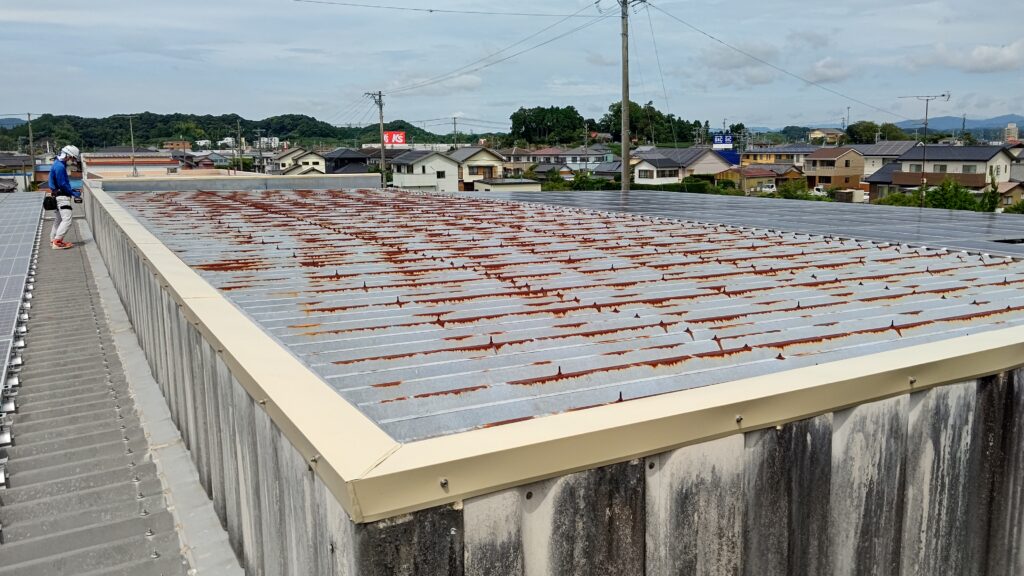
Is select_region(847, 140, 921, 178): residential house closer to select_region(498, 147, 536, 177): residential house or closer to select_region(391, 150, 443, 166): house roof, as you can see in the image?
select_region(498, 147, 536, 177): residential house

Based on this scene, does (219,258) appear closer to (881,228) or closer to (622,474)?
(622,474)

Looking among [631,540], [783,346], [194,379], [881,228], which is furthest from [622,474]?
[881,228]

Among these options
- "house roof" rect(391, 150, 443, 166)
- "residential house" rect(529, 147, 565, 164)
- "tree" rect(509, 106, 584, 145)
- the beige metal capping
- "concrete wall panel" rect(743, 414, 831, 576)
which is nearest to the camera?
the beige metal capping

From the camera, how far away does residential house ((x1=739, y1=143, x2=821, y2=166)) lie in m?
101

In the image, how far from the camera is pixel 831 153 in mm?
83688

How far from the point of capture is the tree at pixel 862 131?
129375 mm

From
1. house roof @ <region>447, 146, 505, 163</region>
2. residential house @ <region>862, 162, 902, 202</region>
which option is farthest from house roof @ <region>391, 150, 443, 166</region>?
residential house @ <region>862, 162, 902, 202</region>

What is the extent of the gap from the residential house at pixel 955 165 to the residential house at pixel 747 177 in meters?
18.0

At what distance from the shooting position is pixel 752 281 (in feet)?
17.9

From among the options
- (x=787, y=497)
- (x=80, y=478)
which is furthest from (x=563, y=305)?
(x=80, y=478)

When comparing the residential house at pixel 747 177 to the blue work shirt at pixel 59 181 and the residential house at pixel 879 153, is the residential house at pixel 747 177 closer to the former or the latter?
the residential house at pixel 879 153

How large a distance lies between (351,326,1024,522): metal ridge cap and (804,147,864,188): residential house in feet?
283

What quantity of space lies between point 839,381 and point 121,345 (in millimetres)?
7053

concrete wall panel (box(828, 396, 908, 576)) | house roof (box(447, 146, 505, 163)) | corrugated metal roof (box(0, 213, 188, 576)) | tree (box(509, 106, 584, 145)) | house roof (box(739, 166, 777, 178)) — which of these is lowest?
corrugated metal roof (box(0, 213, 188, 576))
